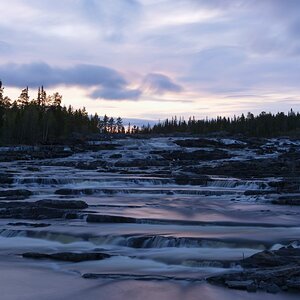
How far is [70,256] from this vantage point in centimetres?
1338

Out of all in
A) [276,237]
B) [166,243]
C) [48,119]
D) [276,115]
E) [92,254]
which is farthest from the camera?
[276,115]

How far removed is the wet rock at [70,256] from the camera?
43.5 ft

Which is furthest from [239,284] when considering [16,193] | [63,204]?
[16,193]

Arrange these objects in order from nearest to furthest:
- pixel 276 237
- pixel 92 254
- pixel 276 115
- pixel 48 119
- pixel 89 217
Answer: pixel 92 254
pixel 276 237
pixel 89 217
pixel 48 119
pixel 276 115

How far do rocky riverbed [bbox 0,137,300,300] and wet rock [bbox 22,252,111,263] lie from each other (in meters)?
0.03

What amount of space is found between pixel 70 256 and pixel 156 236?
3.09 metres

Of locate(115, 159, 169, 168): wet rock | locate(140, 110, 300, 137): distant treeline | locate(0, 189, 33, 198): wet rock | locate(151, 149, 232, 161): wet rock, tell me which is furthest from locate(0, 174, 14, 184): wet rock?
locate(140, 110, 300, 137): distant treeline

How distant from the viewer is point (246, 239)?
15562 mm

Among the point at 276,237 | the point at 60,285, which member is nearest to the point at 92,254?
the point at 60,285

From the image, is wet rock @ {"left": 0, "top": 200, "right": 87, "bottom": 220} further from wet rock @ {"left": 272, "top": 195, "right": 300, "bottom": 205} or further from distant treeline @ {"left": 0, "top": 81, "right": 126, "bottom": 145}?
distant treeline @ {"left": 0, "top": 81, "right": 126, "bottom": 145}

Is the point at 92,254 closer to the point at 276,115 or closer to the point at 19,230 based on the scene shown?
the point at 19,230

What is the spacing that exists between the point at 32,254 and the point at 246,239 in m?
6.56

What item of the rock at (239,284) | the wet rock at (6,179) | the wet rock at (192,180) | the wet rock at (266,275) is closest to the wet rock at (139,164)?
the wet rock at (192,180)

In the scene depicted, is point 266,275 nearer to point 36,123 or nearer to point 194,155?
point 194,155
